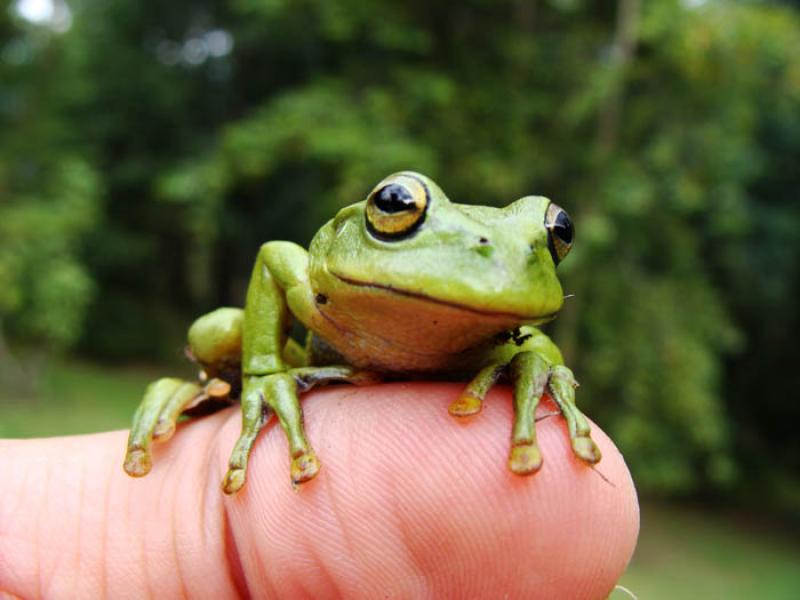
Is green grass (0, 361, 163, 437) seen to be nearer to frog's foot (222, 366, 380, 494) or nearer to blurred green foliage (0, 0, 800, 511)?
blurred green foliage (0, 0, 800, 511)

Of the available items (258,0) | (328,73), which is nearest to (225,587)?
(258,0)

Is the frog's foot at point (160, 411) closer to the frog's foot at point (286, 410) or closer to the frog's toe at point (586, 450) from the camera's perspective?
the frog's foot at point (286, 410)

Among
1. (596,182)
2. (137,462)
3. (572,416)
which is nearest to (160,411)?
→ (137,462)

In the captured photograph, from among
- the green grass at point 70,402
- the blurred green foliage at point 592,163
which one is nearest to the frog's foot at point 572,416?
the blurred green foliage at point 592,163

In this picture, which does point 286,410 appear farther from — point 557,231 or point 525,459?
point 557,231

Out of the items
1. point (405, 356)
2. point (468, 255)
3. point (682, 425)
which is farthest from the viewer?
point (682, 425)

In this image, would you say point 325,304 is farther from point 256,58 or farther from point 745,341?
point 256,58
